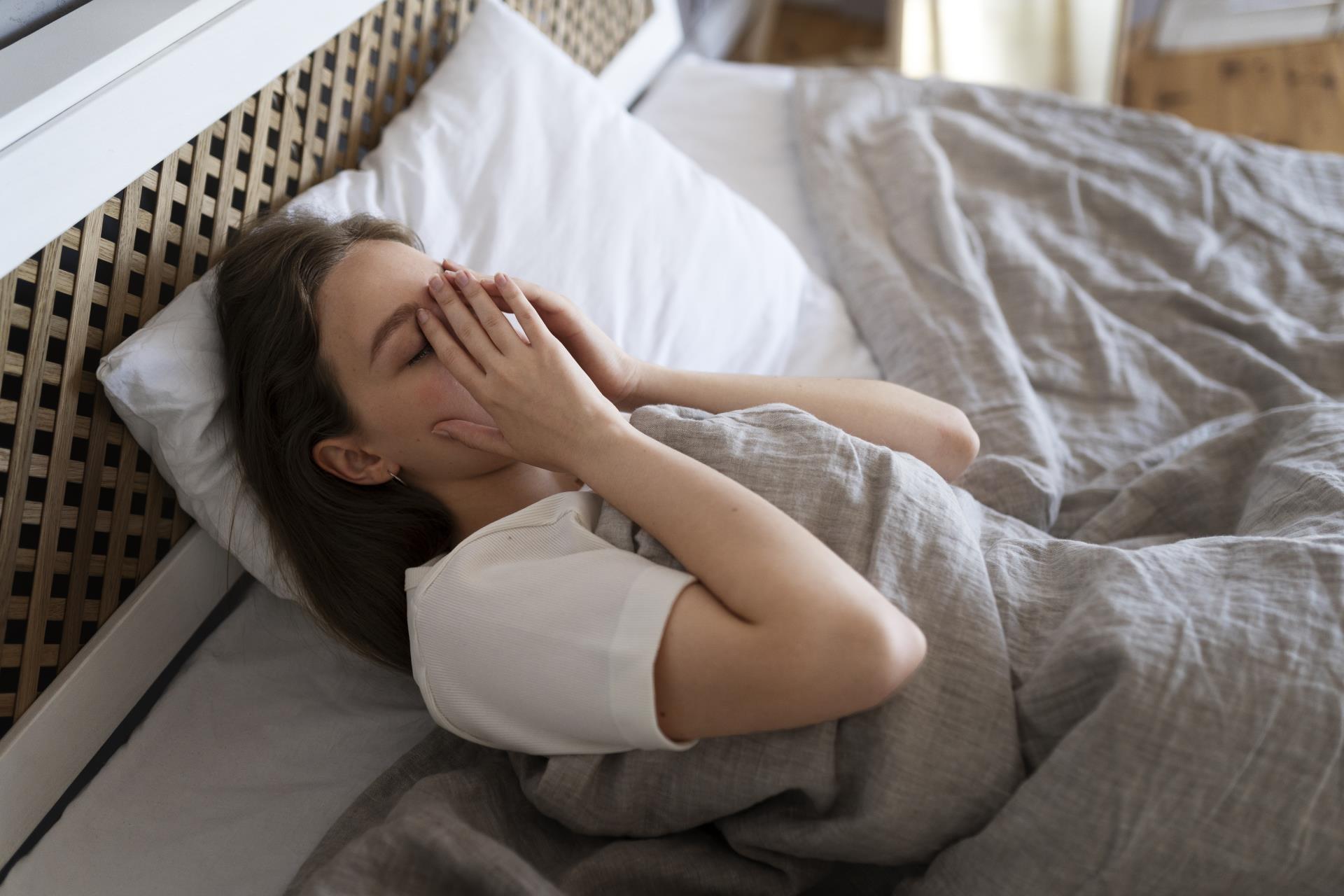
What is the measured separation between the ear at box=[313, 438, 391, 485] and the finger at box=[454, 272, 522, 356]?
183 mm

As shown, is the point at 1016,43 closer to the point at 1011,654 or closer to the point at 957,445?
the point at 957,445

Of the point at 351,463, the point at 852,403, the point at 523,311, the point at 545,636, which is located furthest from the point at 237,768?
the point at 852,403

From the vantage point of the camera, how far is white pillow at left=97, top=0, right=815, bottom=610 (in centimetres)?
114

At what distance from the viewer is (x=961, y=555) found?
0.82 metres

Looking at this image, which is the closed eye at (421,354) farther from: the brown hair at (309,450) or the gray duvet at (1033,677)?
the gray duvet at (1033,677)

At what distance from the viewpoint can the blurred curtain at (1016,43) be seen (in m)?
2.54

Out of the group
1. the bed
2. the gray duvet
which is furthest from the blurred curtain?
the gray duvet

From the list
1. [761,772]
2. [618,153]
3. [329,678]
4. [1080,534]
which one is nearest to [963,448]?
[1080,534]

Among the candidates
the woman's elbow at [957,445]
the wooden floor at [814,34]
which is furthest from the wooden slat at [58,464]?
the wooden floor at [814,34]

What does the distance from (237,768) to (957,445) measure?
0.81m

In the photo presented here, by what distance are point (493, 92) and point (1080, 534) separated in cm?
91

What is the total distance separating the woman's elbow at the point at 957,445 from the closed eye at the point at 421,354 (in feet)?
1.78

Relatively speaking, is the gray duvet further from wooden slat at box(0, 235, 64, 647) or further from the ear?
wooden slat at box(0, 235, 64, 647)

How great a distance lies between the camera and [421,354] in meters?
0.91
